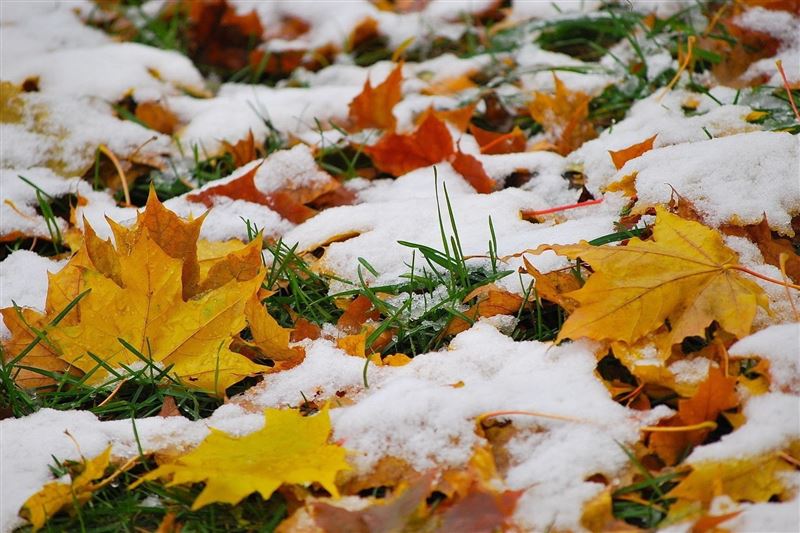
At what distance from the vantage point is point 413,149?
1.88m

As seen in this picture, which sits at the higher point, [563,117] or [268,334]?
[563,117]

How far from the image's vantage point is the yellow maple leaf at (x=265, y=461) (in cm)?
96

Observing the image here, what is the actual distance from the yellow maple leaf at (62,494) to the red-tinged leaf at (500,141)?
→ 1.27m

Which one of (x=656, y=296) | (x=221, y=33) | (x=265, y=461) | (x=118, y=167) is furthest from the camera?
(x=221, y=33)

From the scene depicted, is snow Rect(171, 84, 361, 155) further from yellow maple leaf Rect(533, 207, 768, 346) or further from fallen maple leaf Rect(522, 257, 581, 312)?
yellow maple leaf Rect(533, 207, 768, 346)

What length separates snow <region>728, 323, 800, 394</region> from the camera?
3.42 feet

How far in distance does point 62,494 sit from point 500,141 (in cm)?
137

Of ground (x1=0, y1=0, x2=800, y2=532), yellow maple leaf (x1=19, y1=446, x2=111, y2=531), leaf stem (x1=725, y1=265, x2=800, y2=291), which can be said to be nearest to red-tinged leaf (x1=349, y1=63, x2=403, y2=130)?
ground (x1=0, y1=0, x2=800, y2=532)

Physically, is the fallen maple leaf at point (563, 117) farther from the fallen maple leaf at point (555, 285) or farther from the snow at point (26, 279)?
the snow at point (26, 279)

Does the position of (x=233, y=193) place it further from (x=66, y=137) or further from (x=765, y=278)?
(x=765, y=278)

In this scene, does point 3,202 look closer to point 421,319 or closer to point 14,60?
point 14,60

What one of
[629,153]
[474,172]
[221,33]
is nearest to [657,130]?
[629,153]

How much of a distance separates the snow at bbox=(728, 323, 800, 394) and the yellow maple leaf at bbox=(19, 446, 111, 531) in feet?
3.14

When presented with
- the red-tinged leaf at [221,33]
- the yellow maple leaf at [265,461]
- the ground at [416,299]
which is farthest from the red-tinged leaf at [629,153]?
the red-tinged leaf at [221,33]
